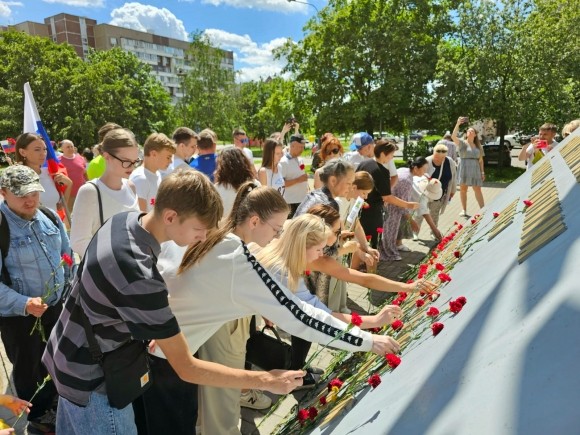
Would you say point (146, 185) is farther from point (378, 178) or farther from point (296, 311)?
point (378, 178)

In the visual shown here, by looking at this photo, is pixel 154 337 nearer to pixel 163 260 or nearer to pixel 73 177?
pixel 163 260

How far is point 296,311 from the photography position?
6.22 ft

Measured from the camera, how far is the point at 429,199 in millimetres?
7305

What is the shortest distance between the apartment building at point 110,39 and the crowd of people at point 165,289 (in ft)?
207

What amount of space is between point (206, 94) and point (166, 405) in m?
40.0

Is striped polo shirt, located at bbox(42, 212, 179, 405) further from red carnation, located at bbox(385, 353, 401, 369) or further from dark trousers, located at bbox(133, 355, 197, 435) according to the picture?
red carnation, located at bbox(385, 353, 401, 369)

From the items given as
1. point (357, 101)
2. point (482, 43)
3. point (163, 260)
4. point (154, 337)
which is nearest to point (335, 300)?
point (163, 260)

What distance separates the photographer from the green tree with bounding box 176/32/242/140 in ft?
130

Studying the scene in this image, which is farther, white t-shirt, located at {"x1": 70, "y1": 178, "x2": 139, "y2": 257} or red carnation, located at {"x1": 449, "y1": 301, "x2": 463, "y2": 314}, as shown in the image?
white t-shirt, located at {"x1": 70, "y1": 178, "x2": 139, "y2": 257}

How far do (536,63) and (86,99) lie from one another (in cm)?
2732

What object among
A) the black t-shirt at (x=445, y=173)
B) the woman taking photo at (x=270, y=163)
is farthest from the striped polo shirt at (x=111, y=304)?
the black t-shirt at (x=445, y=173)

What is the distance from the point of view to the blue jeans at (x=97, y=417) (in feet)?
5.62

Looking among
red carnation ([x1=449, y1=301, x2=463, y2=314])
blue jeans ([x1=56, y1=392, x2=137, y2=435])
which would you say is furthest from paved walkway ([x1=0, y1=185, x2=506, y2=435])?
red carnation ([x1=449, y1=301, x2=463, y2=314])

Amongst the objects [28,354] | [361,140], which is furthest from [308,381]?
[361,140]
